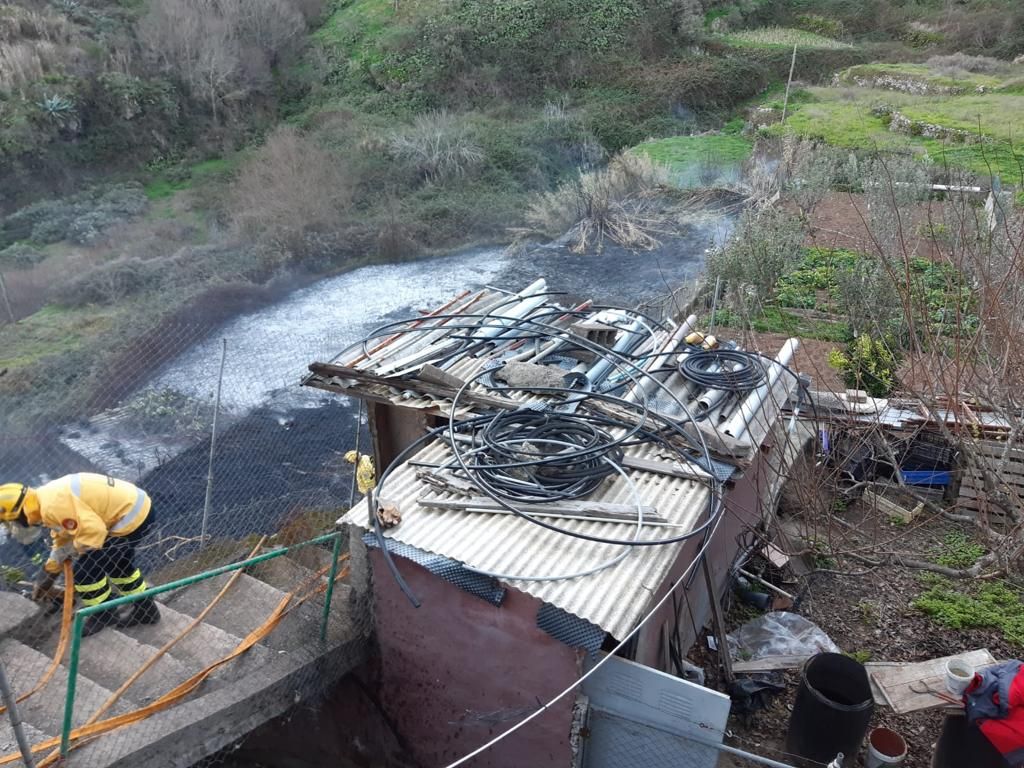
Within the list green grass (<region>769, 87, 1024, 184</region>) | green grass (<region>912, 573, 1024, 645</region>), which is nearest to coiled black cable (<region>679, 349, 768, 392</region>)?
green grass (<region>912, 573, 1024, 645</region>)

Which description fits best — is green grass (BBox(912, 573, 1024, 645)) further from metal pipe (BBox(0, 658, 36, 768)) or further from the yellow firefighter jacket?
metal pipe (BBox(0, 658, 36, 768))

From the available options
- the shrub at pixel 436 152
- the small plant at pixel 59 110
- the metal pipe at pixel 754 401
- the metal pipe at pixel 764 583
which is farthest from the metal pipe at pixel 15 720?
the small plant at pixel 59 110

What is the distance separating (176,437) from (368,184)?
13396 mm

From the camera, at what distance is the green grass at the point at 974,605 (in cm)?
642

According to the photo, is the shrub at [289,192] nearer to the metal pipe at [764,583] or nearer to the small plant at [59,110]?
the small plant at [59,110]

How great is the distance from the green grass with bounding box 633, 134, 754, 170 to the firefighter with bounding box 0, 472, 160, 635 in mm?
20238

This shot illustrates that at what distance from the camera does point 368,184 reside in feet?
73.3

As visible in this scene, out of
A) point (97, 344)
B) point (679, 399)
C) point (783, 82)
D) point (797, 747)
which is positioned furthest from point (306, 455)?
point (783, 82)

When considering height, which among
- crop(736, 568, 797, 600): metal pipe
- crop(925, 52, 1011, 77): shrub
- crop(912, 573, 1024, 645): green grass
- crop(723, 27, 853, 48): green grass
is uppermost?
crop(723, 27, 853, 48): green grass

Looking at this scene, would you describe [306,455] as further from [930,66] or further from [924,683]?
[930,66]

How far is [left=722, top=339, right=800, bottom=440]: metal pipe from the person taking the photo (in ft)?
17.7

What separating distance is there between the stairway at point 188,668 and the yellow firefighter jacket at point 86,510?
0.68 metres

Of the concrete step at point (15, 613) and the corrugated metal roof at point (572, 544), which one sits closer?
the corrugated metal roof at point (572, 544)

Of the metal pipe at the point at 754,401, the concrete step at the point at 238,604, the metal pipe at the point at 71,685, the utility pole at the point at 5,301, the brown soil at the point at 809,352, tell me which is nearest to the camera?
the metal pipe at the point at 71,685
